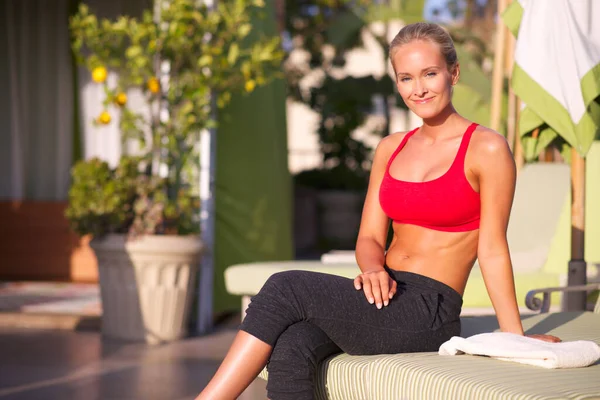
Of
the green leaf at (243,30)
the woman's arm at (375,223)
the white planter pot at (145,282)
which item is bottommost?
the white planter pot at (145,282)

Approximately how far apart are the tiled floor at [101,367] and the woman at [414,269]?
1.66 meters

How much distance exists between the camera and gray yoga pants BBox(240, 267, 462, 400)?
2.24 meters

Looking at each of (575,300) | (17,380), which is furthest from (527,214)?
(17,380)

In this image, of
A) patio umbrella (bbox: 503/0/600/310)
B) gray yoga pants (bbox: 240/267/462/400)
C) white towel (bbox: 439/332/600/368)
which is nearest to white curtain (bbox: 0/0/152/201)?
patio umbrella (bbox: 503/0/600/310)

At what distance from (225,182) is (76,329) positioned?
1429mm

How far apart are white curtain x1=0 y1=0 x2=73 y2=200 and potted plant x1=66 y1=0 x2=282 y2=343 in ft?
8.79

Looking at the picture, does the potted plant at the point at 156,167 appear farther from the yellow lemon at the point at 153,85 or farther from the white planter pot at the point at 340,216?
the white planter pot at the point at 340,216

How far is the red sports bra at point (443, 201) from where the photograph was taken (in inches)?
95.4

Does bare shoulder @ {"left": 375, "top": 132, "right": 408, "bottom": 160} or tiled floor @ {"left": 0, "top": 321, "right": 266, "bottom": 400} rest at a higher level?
bare shoulder @ {"left": 375, "top": 132, "right": 408, "bottom": 160}

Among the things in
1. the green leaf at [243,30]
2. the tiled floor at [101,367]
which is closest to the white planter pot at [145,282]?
the tiled floor at [101,367]

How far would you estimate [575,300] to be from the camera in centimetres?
350

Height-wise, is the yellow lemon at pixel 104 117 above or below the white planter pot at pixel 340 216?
above

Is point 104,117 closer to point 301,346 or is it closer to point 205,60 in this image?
point 205,60

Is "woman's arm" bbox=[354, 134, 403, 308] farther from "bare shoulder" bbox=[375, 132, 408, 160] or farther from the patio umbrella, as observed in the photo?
the patio umbrella
